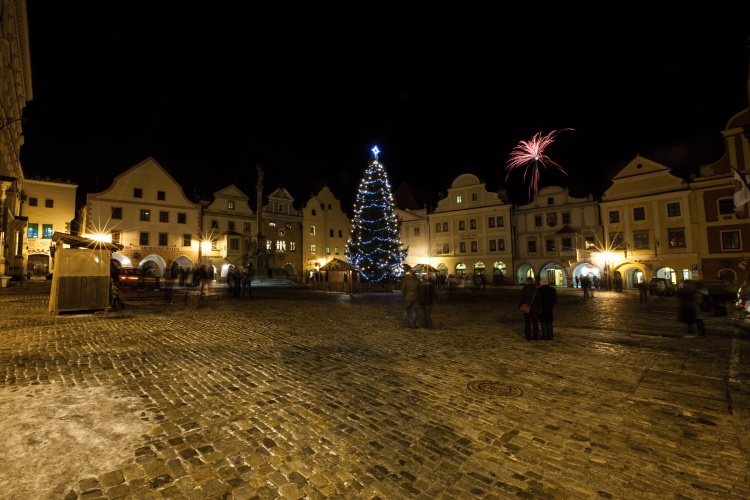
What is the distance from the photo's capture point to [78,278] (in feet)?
41.4

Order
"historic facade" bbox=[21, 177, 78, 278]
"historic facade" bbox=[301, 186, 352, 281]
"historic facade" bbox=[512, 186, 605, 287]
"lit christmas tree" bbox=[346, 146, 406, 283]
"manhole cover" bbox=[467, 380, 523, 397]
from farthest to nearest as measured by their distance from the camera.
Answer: "historic facade" bbox=[301, 186, 352, 281] → "historic facade" bbox=[21, 177, 78, 278] → "historic facade" bbox=[512, 186, 605, 287] → "lit christmas tree" bbox=[346, 146, 406, 283] → "manhole cover" bbox=[467, 380, 523, 397]

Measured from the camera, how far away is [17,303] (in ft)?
50.5

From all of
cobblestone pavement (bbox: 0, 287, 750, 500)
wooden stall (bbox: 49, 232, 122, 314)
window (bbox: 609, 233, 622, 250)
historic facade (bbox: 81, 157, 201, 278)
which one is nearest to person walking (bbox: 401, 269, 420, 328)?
cobblestone pavement (bbox: 0, 287, 750, 500)

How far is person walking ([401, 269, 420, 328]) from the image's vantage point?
436 inches

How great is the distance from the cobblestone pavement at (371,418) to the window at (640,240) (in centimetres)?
3158

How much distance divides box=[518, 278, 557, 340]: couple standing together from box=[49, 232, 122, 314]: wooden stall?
44.5 ft

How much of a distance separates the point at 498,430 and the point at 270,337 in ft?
21.6

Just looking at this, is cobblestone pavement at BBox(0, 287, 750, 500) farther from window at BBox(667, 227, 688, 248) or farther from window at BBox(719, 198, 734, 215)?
window at BBox(719, 198, 734, 215)

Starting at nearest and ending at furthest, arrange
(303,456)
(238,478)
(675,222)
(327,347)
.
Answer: (238,478) < (303,456) < (327,347) < (675,222)

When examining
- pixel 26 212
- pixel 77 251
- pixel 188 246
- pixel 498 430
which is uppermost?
pixel 26 212

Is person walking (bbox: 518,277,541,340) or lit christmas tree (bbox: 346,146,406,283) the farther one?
lit christmas tree (bbox: 346,146,406,283)

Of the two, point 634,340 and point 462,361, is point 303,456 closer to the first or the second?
point 462,361

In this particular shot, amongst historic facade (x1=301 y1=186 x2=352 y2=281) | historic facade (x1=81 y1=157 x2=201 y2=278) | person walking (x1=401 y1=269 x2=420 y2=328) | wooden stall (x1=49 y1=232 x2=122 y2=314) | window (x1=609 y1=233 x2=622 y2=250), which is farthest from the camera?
historic facade (x1=301 y1=186 x2=352 y2=281)

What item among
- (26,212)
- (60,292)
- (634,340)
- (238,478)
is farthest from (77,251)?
(26,212)
